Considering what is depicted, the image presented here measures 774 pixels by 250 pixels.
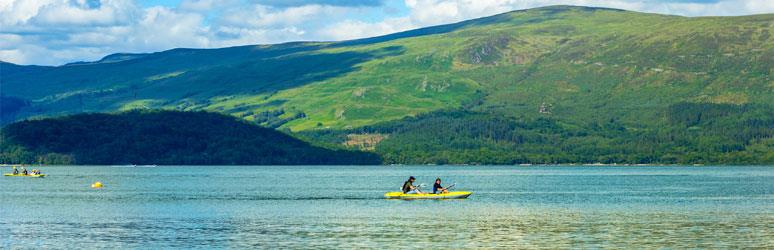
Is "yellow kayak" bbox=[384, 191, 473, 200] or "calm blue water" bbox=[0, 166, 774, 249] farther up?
"yellow kayak" bbox=[384, 191, 473, 200]

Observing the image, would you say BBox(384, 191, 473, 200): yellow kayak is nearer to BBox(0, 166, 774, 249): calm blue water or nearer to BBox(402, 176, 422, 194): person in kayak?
BBox(402, 176, 422, 194): person in kayak

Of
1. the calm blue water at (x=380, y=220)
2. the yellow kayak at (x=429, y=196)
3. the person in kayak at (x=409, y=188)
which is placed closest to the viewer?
the calm blue water at (x=380, y=220)

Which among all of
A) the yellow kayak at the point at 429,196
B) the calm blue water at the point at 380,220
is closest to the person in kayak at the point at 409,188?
the yellow kayak at the point at 429,196

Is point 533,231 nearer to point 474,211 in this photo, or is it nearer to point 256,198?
point 474,211

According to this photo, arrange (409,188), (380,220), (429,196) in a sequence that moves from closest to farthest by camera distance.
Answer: (380,220), (429,196), (409,188)

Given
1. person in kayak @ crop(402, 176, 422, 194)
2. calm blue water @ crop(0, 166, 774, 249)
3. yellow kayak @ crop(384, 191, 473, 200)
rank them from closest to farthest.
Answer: calm blue water @ crop(0, 166, 774, 249), yellow kayak @ crop(384, 191, 473, 200), person in kayak @ crop(402, 176, 422, 194)

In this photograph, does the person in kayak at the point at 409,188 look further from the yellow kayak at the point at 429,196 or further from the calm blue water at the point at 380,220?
the calm blue water at the point at 380,220

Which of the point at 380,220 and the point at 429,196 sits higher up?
the point at 429,196

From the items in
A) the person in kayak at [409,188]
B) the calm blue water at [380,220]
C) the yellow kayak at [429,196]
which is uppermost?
the person in kayak at [409,188]

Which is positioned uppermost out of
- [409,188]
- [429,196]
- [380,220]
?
[409,188]

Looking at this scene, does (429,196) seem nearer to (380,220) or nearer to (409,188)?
(409,188)

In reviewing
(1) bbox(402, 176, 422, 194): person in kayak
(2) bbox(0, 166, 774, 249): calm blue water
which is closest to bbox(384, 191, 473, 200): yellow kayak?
(1) bbox(402, 176, 422, 194): person in kayak

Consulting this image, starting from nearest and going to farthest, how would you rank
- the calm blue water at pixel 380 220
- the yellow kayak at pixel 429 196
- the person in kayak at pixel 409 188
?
the calm blue water at pixel 380 220 → the yellow kayak at pixel 429 196 → the person in kayak at pixel 409 188

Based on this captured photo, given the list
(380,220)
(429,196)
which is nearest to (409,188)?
(429,196)
